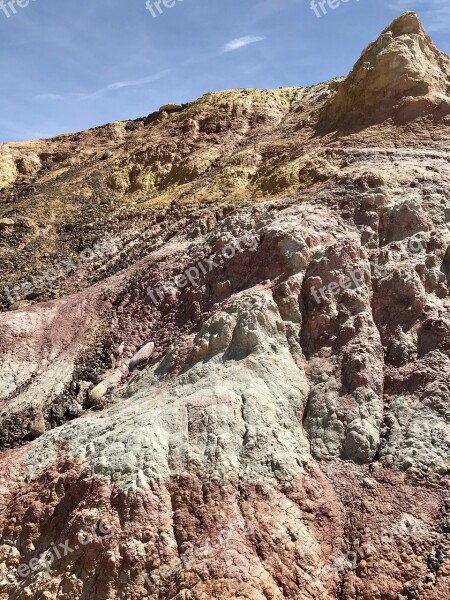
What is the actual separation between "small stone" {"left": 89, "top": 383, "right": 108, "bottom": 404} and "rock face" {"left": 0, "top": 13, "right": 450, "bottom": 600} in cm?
5

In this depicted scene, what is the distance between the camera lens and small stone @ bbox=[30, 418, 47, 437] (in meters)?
13.1

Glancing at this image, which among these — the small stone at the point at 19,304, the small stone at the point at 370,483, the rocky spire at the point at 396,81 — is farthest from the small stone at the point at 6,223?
the small stone at the point at 370,483

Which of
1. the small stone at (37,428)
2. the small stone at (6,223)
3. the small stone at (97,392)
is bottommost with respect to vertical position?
the small stone at (37,428)

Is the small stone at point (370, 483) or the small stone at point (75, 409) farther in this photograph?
the small stone at point (75, 409)

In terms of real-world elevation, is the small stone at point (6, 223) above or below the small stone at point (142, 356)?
above

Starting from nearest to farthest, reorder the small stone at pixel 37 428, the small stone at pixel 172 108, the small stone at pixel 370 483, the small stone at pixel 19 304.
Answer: the small stone at pixel 370 483
the small stone at pixel 37 428
the small stone at pixel 19 304
the small stone at pixel 172 108

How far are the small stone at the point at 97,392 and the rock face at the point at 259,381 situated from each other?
5cm

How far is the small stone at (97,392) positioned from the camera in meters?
13.7

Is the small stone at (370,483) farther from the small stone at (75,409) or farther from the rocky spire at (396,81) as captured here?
the rocky spire at (396,81)

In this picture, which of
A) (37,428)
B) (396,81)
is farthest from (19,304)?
(396,81)

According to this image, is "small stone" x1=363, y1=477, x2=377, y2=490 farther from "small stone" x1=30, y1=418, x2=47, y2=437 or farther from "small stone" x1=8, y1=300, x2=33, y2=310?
"small stone" x1=8, y1=300, x2=33, y2=310

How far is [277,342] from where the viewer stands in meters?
12.0

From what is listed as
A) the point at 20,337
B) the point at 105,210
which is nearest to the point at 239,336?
the point at 20,337

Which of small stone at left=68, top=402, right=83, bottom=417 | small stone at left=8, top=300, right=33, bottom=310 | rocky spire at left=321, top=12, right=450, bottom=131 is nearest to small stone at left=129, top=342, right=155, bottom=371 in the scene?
small stone at left=68, top=402, right=83, bottom=417
